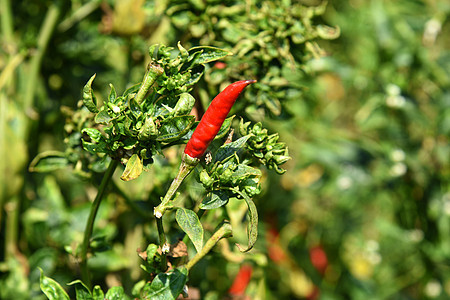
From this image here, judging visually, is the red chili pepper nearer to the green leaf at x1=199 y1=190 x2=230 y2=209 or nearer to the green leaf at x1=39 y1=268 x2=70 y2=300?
the green leaf at x1=199 y1=190 x2=230 y2=209

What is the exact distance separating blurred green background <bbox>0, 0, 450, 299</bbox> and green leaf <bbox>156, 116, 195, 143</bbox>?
9.2 inches

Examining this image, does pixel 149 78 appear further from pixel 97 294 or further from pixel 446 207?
pixel 446 207

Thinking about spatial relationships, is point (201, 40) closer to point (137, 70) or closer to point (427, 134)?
point (137, 70)

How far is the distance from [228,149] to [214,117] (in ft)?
0.16

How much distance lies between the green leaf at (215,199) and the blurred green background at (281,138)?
22 centimetres

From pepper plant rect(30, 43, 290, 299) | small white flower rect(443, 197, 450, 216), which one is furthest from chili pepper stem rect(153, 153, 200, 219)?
small white flower rect(443, 197, 450, 216)

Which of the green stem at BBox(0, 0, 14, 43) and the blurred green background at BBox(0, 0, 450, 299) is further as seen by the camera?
the green stem at BBox(0, 0, 14, 43)

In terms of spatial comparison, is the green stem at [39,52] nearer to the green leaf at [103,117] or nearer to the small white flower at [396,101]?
the green leaf at [103,117]

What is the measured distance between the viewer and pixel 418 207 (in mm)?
1306

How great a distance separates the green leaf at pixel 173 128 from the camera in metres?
0.48

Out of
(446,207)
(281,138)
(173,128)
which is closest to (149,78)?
(173,128)

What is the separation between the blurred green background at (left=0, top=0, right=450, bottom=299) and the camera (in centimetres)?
75

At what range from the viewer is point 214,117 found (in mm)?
476

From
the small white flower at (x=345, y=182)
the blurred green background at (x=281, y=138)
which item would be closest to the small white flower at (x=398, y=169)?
the blurred green background at (x=281, y=138)
